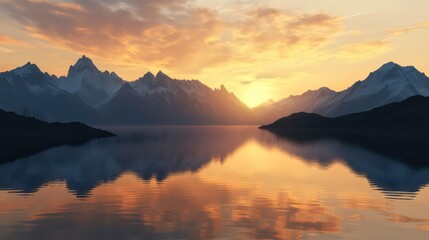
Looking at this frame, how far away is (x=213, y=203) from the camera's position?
4606cm

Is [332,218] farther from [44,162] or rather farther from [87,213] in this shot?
[44,162]

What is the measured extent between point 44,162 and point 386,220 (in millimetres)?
74284

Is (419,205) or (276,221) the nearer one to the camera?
(276,221)

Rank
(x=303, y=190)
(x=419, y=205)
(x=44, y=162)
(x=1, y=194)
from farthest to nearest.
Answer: (x=44, y=162), (x=303, y=190), (x=1, y=194), (x=419, y=205)

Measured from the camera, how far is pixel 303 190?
184 feet

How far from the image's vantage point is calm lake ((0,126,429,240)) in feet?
110

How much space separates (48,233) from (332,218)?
2462 centimetres

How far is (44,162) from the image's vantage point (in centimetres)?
9031

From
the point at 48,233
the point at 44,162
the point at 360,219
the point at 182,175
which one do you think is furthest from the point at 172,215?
A: the point at 44,162

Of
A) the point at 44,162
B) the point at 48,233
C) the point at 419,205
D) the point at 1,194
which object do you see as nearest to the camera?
the point at 48,233

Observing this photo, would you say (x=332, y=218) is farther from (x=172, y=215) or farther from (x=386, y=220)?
(x=172, y=215)

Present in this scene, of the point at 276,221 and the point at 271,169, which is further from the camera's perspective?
the point at 271,169

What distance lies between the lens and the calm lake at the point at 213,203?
110ft

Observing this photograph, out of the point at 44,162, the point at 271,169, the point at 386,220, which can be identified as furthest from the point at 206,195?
the point at 44,162
